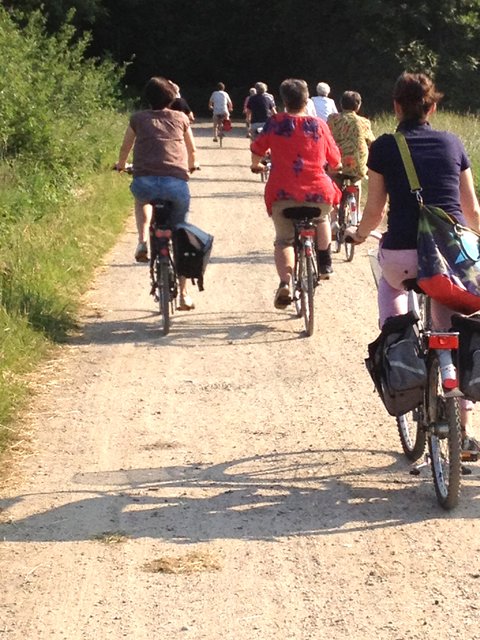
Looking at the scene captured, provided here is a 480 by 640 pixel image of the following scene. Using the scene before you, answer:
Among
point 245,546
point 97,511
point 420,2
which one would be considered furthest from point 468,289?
point 420,2

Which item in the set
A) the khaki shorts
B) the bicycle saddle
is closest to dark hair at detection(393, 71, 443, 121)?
the bicycle saddle

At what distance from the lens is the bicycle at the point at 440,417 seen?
19.3 feet

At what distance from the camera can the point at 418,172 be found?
245 inches

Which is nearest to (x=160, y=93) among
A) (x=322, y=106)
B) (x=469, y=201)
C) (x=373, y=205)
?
(x=373, y=205)

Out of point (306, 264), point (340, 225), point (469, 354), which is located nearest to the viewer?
point (469, 354)

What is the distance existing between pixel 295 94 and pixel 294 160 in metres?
0.52

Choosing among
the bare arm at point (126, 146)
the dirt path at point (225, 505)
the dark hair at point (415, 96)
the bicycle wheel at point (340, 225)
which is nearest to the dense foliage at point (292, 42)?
the bicycle wheel at point (340, 225)

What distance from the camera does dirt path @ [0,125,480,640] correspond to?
16.2 feet

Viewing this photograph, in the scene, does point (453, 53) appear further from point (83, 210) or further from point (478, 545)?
point (478, 545)

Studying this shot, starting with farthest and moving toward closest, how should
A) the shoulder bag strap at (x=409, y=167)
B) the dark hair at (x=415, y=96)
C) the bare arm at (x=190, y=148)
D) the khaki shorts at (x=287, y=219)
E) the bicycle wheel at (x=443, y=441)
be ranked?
the bare arm at (x=190, y=148) < the khaki shorts at (x=287, y=219) < the dark hair at (x=415, y=96) < the shoulder bag strap at (x=409, y=167) < the bicycle wheel at (x=443, y=441)

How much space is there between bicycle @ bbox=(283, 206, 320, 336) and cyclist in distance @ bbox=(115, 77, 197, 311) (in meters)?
A: 0.97

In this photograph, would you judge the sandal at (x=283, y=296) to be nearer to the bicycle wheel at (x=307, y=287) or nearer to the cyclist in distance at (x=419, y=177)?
the bicycle wheel at (x=307, y=287)

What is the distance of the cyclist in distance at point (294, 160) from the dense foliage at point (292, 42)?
38347 mm

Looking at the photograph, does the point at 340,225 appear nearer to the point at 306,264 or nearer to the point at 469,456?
the point at 306,264
